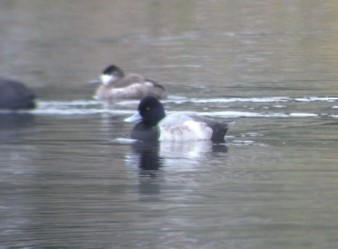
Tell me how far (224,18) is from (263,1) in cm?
471

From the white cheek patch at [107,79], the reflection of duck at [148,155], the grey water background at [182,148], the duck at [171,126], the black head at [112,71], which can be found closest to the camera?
the grey water background at [182,148]

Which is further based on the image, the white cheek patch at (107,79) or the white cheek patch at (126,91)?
the white cheek patch at (107,79)

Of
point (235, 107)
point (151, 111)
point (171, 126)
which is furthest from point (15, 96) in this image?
point (171, 126)

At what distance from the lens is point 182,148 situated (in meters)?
16.2

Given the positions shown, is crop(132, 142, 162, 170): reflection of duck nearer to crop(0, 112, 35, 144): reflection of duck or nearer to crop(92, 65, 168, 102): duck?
crop(0, 112, 35, 144): reflection of duck

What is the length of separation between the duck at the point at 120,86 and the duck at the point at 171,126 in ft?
13.2

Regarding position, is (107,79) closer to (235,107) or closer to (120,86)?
(120,86)

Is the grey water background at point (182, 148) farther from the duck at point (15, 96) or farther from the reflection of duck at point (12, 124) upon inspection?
the duck at point (15, 96)

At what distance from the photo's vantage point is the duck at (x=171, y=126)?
1658 cm

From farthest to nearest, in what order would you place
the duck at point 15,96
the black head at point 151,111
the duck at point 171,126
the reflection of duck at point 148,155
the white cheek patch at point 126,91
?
1. the white cheek patch at point 126,91
2. the duck at point 15,96
3. the black head at point 151,111
4. the duck at point 171,126
5. the reflection of duck at point 148,155

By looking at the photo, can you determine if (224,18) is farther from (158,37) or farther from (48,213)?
(48,213)

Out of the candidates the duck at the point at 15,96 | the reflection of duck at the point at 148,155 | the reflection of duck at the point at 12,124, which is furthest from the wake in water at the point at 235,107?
the reflection of duck at the point at 148,155

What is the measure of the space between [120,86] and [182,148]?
652 centimetres

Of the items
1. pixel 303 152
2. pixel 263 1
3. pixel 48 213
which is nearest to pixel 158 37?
pixel 263 1
